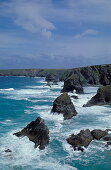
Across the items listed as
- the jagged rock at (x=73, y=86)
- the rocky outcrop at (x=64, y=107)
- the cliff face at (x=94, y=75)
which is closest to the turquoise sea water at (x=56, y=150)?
the rocky outcrop at (x=64, y=107)

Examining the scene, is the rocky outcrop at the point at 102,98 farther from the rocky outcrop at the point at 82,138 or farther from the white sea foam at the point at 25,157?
the white sea foam at the point at 25,157

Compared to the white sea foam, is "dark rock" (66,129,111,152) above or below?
above

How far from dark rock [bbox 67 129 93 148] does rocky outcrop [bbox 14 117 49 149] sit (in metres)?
2.91

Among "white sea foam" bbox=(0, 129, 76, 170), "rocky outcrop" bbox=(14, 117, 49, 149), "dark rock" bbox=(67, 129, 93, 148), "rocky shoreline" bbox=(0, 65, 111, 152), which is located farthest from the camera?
"rocky outcrop" bbox=(14, 117, 49, 149)

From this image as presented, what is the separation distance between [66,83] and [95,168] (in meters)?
65.4

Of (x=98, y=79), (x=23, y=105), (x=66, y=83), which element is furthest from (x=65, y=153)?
(x=98, y=79)

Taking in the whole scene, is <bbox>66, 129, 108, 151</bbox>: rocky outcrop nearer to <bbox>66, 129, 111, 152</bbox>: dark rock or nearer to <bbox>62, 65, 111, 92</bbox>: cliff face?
<bbox>66, 129, 111, 152</bbox>: dark rock

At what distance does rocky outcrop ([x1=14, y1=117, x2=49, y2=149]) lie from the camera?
32.8 metres

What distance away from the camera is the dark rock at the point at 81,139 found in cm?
3171

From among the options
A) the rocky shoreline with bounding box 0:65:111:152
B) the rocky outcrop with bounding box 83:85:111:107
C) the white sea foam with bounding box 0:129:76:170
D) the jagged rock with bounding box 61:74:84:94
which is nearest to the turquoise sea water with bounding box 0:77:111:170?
the white sea foam with bounding box 0:129:76:170

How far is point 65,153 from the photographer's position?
29.8 meters

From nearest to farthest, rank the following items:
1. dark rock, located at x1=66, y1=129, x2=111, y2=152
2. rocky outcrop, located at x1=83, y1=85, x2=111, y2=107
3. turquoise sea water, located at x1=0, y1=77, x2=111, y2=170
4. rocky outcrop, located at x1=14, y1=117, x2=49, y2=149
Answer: turquoise sea water, located at x1=0, y1=77, x2=111, y2=170, dark rock, located at x1=66, y1=129, x2=111, y2=152, rocky outcrop, located at x1=14, y1=117, x2=49, y2=149, rocky outcrop, located at x1=83, y1=85, x2=111, y2=107

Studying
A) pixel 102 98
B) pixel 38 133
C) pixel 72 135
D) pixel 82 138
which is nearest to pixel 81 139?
pixel 82 138

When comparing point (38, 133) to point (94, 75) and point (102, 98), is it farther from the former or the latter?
point (94, 75)
